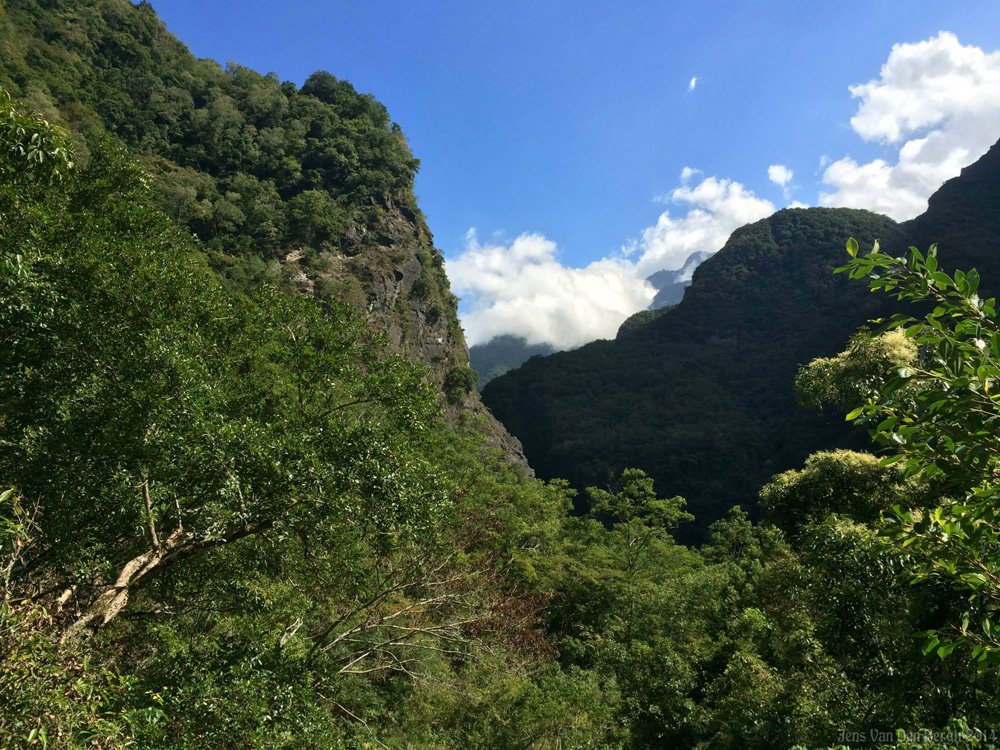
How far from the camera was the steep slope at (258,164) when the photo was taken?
140 feet

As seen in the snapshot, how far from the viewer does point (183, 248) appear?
909cm

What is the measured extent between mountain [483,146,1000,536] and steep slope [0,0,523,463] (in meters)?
23.0

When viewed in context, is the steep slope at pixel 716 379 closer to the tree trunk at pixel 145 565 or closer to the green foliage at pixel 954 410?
the tree trunk at pixel 145 565

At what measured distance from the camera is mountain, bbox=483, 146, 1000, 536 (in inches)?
2544

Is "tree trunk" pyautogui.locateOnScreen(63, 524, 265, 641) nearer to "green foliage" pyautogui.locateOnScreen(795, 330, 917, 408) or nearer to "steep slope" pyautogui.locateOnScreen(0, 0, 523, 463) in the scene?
"green foliage" pyautogui.locateOnScreen(795, 330, 917, 408)

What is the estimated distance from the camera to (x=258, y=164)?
172 ft

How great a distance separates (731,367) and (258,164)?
72.4 m

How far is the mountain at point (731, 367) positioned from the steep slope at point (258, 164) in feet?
75.4

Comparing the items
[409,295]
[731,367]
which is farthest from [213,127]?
[731,367]

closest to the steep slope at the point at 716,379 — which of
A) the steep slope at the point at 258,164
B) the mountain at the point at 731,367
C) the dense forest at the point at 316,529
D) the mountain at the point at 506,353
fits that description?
the mountain at the point at 731,367

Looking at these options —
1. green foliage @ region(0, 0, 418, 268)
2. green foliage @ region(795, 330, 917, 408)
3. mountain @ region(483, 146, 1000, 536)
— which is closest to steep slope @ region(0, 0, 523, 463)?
green foliage @ region(0, 0, 418, 268)

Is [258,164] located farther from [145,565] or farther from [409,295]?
[145,565]

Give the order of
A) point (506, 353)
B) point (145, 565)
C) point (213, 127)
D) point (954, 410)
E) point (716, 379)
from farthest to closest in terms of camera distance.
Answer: point (506, 353) → point (716, 379) → point (213, 127) → point (145, 565) → point (954, 410)

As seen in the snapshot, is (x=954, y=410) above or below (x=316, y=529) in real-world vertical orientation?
below
